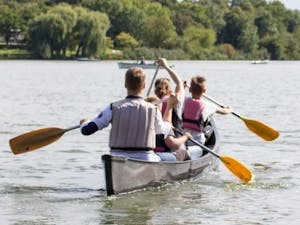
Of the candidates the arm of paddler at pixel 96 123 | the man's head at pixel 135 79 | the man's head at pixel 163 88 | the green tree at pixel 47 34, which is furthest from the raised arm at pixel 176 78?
the green tree at pixel 47 34

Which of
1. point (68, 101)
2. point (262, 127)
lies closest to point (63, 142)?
point (262, 127)

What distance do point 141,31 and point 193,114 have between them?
102 meters

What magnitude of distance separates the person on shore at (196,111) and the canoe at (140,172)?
0.42 m

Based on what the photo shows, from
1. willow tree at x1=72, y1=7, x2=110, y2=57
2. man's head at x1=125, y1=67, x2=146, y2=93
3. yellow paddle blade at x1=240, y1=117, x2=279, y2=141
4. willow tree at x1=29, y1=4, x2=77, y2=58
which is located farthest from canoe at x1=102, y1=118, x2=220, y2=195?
willow tree at x1=29, y1=4, x2=77, y2=58

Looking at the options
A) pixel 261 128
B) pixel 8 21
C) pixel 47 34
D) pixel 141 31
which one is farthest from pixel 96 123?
pixel 141 31

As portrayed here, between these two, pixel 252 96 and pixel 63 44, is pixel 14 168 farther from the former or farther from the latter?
pixel 63 44

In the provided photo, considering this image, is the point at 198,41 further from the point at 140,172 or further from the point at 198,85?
the point at 140,172

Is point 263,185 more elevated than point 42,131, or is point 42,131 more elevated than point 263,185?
point 42,131

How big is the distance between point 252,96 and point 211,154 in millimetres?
23674

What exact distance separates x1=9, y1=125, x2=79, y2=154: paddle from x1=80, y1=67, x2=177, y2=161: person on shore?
1.15m

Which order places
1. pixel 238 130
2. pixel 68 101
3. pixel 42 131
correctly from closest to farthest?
pixel 42 131
pixel 238 130
pixel 68 101

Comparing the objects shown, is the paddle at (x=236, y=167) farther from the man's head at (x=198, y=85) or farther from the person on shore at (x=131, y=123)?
the person on shore at (x=131, y=123)

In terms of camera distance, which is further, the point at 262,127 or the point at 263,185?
the point at 262,127

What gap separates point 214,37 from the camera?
12106 centimetres
